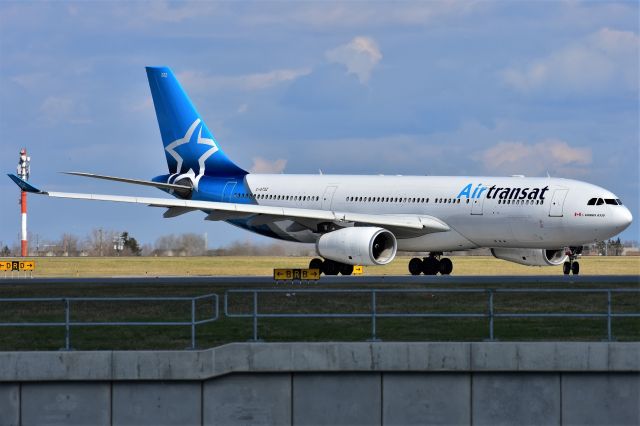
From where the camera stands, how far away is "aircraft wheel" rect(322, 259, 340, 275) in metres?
48.7

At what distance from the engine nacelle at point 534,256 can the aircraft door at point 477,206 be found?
3425 millimetres

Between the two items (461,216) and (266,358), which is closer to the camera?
(266,358)

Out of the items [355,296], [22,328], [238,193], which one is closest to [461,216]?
[238,193]

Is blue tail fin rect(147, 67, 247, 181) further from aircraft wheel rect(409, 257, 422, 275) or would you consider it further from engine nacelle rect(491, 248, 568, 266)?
engine nacelle rect(491, 248, 568, 266)

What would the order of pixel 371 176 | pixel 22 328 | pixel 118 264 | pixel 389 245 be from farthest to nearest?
pixel 118 264
pixel 371 176
pixel 389 245
pixel 22 328

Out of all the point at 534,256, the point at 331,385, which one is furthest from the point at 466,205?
the point at 331,385

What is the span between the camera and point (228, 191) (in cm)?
5447

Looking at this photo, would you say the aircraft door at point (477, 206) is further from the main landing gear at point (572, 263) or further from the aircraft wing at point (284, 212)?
the main landing gear at point (572, 263)

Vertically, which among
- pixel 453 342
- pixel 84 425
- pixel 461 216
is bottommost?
pixel 84 425

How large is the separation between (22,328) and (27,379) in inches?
213

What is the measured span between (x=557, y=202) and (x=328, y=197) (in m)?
10.7

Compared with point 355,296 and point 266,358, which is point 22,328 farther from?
point 355,296

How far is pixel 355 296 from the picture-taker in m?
32.9

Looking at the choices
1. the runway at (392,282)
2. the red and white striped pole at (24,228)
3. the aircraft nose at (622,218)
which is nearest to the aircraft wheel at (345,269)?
the runway at (392,282)
